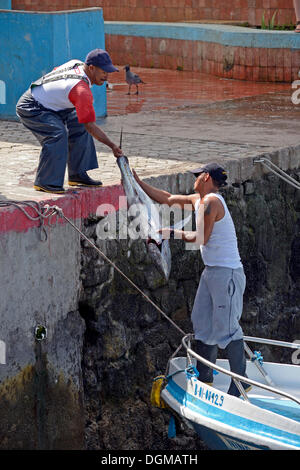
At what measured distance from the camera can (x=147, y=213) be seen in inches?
298

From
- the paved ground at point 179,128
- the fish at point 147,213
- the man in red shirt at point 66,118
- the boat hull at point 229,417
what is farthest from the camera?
the paved ground at point 179,128

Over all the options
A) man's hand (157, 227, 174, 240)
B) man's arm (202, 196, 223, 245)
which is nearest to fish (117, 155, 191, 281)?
man's hand (157, 227, 174, 240)

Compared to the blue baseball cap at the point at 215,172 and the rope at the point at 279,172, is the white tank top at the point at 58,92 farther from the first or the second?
the rope at the point at 279,172

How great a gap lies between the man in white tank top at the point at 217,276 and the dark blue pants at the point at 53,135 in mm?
1229

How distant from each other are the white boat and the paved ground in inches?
73.9

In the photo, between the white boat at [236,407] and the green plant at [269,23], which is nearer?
the white boat at [236,407]

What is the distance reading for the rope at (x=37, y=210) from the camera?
23.7ft

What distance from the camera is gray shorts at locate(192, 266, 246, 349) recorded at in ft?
23.4

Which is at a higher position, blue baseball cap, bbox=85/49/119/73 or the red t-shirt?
blue baseball cap, bbox=85/49/119/73

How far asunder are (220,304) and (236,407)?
77cm

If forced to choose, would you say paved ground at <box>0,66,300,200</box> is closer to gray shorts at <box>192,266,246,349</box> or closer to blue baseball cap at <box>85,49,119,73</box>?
blue baseball cap at <box>85,49,119,73</box>

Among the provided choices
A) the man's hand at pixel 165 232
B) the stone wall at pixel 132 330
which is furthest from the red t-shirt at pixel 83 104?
the man's hand at pixel 165 232

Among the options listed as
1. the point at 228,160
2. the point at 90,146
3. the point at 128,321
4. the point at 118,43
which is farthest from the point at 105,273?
the point at 118,43
